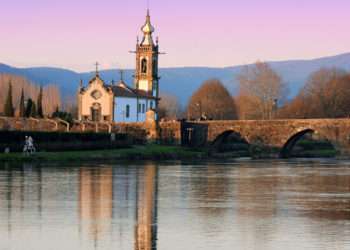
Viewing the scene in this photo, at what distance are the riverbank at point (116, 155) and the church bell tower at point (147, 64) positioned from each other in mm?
20391

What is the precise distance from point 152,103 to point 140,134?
17273 mm

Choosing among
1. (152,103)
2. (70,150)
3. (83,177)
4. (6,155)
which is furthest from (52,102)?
(83,177)

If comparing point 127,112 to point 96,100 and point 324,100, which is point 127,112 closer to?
point 96,100

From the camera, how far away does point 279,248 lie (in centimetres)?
2116

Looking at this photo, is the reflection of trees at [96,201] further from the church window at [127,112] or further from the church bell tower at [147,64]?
the church bell tower at [147,64]

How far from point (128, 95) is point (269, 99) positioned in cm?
2868

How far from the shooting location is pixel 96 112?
105 meters

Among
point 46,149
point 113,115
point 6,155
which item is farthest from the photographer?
point 113,115

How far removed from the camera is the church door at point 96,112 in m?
104

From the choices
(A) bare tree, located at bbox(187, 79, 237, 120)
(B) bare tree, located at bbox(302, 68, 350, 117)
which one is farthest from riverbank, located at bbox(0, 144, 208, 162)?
(A) bare tree, located at bbox(187, 79, 237, 120)

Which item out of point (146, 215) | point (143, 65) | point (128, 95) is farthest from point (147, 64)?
point (146, 215)

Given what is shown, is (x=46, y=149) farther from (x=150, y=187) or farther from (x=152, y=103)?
(x=152, y=103)

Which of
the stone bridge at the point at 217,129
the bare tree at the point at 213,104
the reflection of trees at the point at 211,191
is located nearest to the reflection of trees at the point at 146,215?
the reflection of trees at the point at 211,191

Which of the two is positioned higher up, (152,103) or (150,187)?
(152,103)
